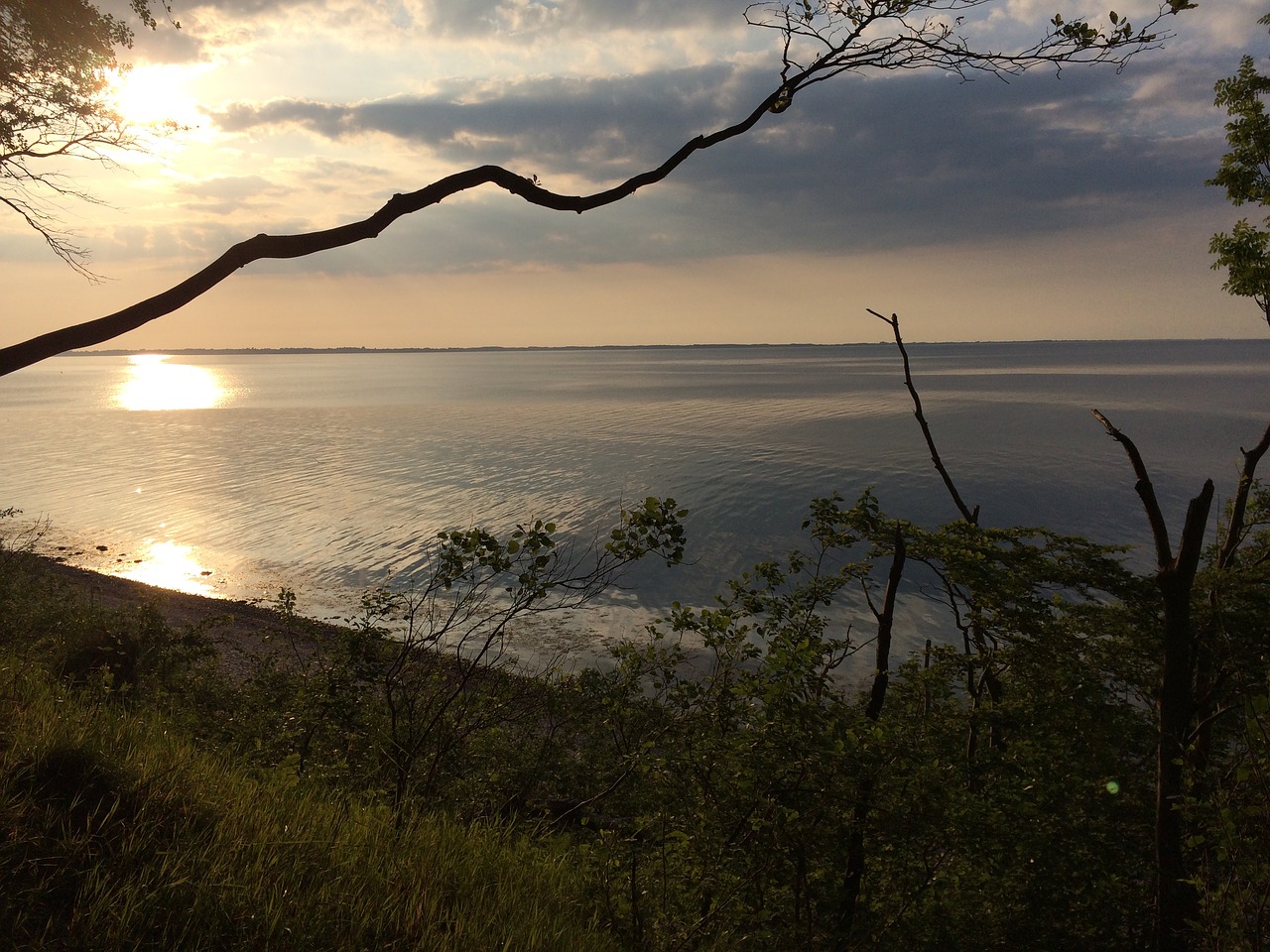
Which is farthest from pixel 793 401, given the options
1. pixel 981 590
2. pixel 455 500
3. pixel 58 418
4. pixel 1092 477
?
pixel 58 418

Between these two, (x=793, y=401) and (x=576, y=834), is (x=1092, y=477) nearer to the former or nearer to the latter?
(x=576, y=834)

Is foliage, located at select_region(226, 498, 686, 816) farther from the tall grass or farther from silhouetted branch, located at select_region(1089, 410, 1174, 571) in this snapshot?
silhouetted branch, located at select_region(1089, 410, 1174, 571)

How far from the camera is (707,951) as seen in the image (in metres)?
4.71

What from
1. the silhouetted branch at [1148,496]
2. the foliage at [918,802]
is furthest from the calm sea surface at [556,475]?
the silhouetted branch at [1148,496]

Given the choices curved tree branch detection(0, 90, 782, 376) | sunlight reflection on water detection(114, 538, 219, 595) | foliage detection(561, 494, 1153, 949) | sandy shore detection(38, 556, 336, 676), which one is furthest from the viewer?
sunlight reflection on water detection(114, 538, 219, 595)

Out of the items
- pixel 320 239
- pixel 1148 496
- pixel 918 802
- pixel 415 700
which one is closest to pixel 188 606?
pixel 415 700

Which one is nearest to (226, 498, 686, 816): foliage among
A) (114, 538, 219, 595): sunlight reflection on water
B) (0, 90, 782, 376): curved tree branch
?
(0, 90, 782, 376): curved tree branch

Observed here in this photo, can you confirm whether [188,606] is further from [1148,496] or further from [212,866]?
[1148,496]

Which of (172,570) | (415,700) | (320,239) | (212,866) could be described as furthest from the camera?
(172,570)

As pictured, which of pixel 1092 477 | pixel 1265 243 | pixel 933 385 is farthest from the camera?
pixel 933 385

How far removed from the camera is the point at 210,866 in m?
3.56

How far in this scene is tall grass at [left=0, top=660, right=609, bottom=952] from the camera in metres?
3.19

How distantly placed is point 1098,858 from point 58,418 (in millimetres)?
133818

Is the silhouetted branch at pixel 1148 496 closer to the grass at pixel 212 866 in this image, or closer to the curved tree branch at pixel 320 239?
the curved tree branch at pixel 320 239
